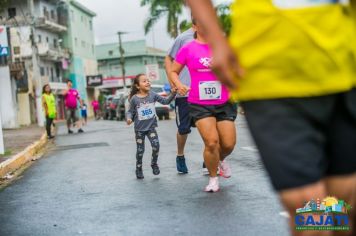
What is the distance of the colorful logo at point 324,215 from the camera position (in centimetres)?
200

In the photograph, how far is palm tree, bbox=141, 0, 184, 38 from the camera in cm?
4319

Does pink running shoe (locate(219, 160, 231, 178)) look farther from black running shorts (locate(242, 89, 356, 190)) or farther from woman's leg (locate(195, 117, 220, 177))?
black running shorts (locate(242, 89, 356, 190))

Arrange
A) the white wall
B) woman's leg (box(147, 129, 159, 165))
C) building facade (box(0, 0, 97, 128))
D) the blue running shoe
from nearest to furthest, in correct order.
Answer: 1. the blue running shoe
2. woman's leg (box(147, 129, 159, 165))
3. the white wall
4. building facade (box(0, 0, 97, 128))

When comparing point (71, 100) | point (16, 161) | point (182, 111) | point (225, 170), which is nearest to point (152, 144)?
point (182, 111)

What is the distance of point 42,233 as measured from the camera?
4.95 meters

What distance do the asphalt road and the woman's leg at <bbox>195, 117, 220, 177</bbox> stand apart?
316 mm

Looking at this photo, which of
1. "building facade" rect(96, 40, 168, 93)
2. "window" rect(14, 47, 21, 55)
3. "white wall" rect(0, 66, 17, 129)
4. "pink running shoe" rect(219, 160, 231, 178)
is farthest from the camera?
"building facade" rect(96, 40, 168, 93)

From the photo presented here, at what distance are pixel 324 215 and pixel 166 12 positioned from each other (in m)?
42.9

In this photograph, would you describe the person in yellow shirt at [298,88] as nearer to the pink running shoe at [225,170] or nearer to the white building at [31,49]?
the pink running shoe at [225,170]

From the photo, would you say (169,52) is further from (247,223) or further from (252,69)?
(252,69)

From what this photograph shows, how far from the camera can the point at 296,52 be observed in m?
1.91

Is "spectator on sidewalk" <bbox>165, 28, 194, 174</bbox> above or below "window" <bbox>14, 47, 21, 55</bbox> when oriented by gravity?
below

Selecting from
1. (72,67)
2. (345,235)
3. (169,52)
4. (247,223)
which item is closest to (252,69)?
(345,235)

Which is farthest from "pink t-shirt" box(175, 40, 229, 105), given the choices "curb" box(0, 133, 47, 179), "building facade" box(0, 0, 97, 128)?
"building facade" box(0, 0, 97, 128)
